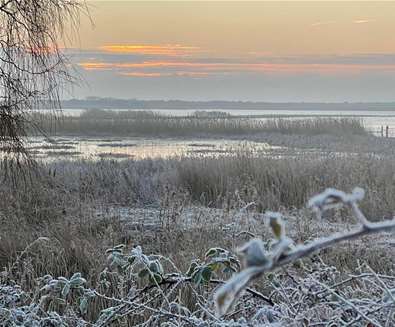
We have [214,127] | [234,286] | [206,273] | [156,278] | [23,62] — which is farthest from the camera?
[214,127]

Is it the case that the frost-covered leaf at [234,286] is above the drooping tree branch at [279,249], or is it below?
below

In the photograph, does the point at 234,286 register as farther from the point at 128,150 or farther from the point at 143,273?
the point at 128,150

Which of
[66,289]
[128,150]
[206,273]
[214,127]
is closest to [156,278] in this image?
[206,273]

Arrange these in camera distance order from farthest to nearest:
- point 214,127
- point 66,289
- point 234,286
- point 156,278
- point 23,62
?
point 214,127 → point 23,62 → point 66,289 → point 156,278 → point 234,286

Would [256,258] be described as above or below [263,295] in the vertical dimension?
above

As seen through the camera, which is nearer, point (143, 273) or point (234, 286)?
point (234, 286)

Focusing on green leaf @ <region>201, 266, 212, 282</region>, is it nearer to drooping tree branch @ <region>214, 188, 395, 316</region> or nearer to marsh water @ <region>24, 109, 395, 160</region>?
drooping tree branch @ <region>214, 188, 395, 316</region>

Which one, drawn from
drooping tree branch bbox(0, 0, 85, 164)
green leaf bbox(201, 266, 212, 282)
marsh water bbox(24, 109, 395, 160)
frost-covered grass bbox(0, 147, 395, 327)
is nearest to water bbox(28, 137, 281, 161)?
marsh water bbox(24, 109, 395, 160)

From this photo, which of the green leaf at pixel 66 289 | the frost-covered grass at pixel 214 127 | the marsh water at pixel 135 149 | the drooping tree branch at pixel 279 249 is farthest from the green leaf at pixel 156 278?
the frost-covered grass at pixel 214 127

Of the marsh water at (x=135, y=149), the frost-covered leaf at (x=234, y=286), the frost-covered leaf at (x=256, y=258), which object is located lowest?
the marsh water at (x=135, y=149)

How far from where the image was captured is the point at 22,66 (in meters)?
→ 6.10

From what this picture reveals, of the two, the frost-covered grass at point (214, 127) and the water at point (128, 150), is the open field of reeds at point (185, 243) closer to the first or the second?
the water at point (128, 150)

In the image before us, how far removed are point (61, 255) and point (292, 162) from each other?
8.38 m

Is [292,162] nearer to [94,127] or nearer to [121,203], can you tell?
[121,203]
